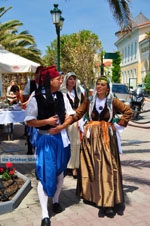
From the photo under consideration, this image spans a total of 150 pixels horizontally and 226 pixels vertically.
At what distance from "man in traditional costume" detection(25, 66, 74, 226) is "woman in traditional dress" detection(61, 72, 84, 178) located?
161 centimetres

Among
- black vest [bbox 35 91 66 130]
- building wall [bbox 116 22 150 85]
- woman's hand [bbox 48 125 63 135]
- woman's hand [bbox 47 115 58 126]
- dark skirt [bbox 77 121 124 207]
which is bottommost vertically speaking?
→ dark skirt [bbox 77 121 124 207]

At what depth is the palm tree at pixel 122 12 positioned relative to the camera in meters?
8.95

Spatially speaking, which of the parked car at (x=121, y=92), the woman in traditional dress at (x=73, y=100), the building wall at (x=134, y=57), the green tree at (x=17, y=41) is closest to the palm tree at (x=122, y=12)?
the woman in traditional dress at (x=73, y=100)

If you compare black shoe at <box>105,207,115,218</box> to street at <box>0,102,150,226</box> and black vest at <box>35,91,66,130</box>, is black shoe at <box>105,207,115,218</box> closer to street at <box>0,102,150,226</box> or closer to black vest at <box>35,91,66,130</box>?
street at <box>0,102,150,226</box>

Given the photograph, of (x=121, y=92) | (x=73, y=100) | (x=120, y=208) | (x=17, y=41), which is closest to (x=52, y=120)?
(x=120, y=208)

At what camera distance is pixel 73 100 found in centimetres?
521

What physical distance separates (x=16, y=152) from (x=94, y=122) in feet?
12.8

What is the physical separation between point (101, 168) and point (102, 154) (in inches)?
7.1

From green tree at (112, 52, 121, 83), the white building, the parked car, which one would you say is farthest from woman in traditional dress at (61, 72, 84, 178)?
green tree at (112, 52, 121, 83)

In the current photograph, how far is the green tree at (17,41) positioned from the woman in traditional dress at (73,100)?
20.1 meters

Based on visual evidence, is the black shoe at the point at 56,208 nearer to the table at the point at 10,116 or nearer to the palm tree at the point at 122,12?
the table at the point at 10,116

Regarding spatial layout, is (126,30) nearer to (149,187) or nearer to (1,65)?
(1,65)

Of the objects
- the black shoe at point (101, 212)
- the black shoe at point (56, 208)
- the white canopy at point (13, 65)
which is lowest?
the black shoe at point (101, 212)

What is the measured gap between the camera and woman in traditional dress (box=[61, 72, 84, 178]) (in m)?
5.21
